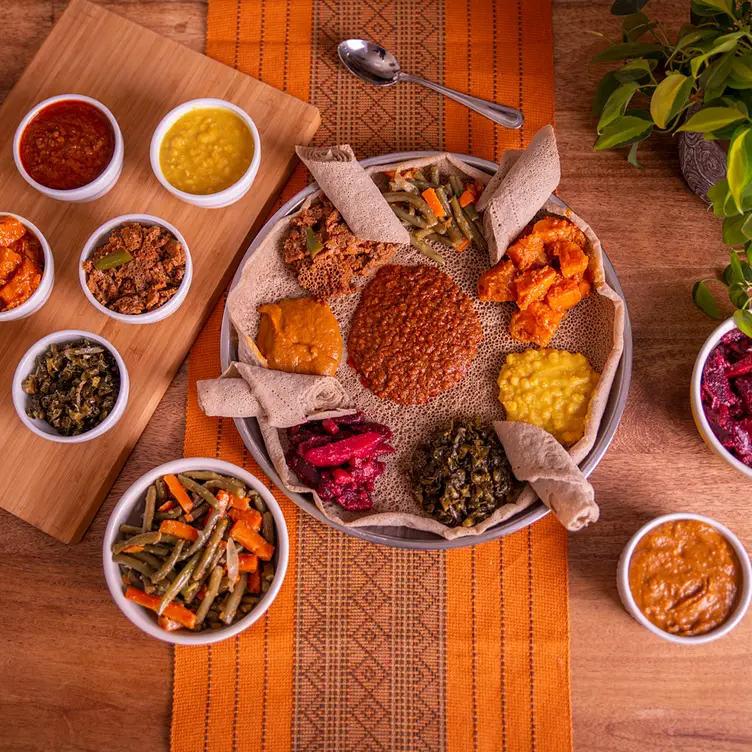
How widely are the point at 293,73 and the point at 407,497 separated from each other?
7.36 feet

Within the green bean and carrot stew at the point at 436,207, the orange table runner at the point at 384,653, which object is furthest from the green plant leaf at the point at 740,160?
the orange table runner at the point at 384,653

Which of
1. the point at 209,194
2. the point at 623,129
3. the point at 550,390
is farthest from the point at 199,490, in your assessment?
the point at 623,129

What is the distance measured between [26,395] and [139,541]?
85 cm

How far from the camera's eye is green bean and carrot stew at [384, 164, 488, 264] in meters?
3.36

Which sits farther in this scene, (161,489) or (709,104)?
(161,489)

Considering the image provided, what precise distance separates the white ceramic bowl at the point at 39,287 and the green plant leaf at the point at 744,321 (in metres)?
3.05

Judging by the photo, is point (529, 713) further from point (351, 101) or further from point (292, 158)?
point (351, 101)

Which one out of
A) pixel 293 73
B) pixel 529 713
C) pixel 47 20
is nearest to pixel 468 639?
pixel 529 713

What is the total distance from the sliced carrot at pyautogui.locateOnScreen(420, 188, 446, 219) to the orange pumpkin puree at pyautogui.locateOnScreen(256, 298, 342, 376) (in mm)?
705

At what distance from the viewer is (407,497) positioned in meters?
3.24

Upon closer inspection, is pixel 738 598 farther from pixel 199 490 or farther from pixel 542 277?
pixel 199 490

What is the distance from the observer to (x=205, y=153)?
3.31 m

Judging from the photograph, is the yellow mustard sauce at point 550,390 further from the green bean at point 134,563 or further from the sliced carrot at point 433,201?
the green bean at point 134,563

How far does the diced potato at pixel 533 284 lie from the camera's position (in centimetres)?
319
